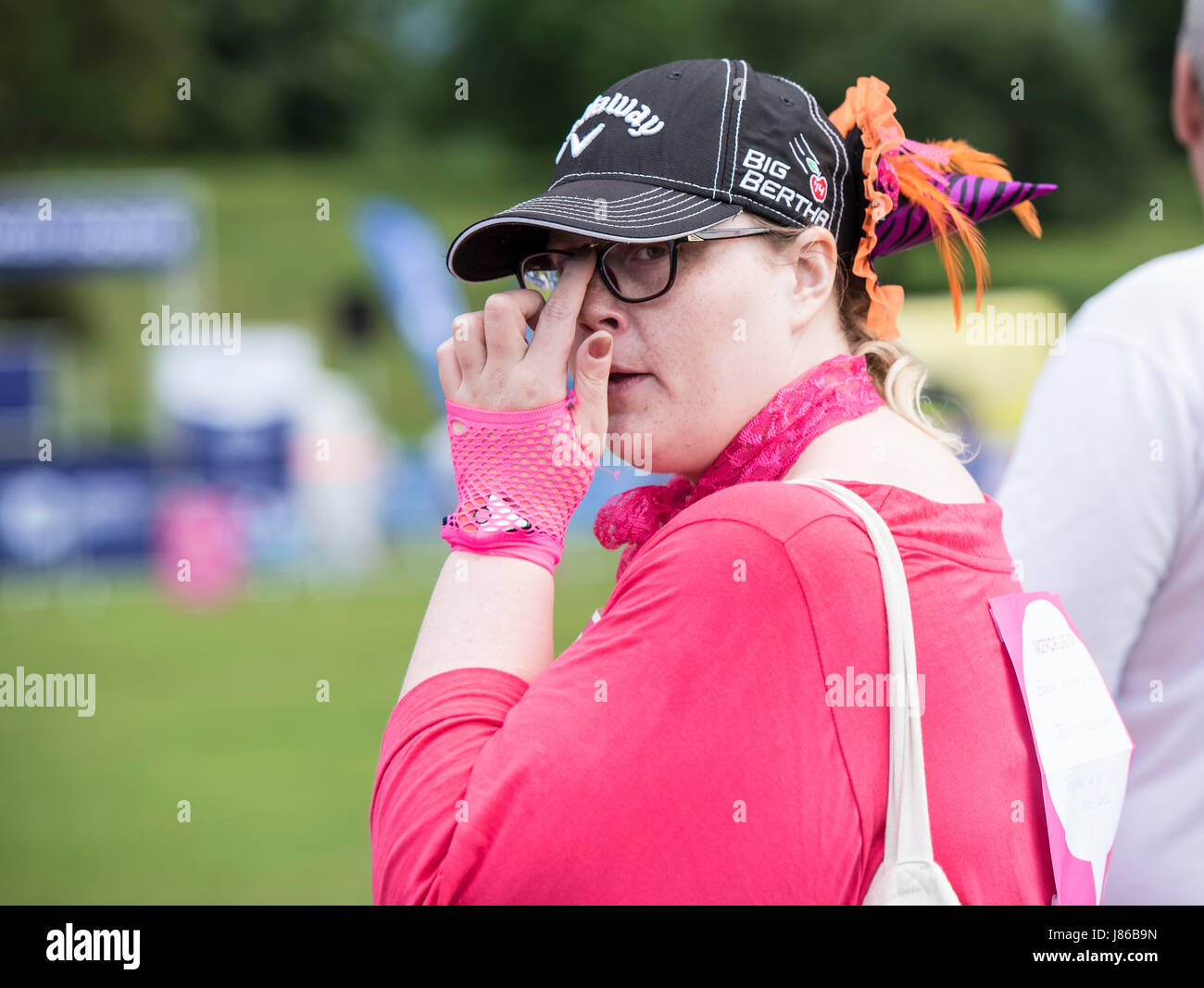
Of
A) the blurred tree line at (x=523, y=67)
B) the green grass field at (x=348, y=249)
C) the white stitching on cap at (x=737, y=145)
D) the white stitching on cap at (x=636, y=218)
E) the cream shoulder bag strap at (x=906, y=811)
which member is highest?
the blurred tree line at (x=523, y=67)

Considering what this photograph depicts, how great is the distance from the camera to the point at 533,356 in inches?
56.7

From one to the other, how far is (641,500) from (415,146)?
36.2m

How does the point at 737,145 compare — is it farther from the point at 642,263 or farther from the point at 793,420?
the point at 793,420

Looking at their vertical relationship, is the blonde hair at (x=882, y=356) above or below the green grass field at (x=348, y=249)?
below

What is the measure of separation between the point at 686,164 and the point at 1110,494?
0.77 metres

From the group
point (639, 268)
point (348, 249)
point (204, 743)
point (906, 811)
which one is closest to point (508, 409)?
point (639, 268)

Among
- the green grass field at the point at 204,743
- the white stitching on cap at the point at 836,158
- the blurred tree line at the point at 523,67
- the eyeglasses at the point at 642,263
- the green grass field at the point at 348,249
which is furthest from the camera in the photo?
the blurred tree line at the point at 523,67

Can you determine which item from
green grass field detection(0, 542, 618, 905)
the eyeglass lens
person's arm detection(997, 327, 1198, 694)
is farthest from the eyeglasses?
green grass field detection(0, 542, 618, 905)

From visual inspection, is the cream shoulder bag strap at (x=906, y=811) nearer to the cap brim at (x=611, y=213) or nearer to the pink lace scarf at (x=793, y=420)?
the pink lace scarf at (x=793, y=420)

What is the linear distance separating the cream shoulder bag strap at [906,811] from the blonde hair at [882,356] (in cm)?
35

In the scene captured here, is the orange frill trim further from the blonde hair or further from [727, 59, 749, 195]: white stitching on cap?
[727, 59, 749, 195]: white stitching on cap

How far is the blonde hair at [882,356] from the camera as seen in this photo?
1.49 m

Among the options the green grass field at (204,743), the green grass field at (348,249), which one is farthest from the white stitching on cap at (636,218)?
the green grass field at (348,249)

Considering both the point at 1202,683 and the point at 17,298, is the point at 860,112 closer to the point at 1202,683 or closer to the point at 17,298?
the point at 1202,683
